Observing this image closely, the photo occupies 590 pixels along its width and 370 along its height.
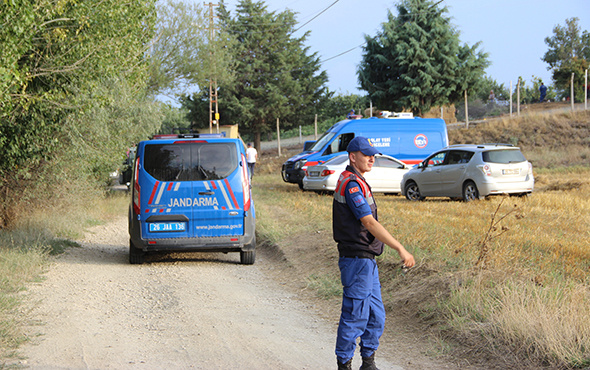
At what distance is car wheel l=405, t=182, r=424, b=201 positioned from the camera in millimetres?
19641

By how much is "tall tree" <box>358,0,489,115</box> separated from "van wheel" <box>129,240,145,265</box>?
32.5 meters

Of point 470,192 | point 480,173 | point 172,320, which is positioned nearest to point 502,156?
point 480,173

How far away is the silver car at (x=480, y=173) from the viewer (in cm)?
1641

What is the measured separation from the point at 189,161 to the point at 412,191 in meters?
11.5

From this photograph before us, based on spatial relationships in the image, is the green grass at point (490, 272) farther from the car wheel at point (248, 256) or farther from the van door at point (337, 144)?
the van door at point (337, 144)

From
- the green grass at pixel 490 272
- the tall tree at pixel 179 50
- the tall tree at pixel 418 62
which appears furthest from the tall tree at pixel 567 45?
the green grass at pixel 490 272

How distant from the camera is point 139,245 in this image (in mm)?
9633

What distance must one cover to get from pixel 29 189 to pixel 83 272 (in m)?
5.09

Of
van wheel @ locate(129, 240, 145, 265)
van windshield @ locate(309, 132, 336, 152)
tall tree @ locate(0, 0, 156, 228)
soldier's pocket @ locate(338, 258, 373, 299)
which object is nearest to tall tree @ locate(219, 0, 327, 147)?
van windshield @ locate(309, 132, 336, 152)

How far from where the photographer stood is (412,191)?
19.8 m

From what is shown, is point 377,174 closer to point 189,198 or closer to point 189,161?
point 189,161

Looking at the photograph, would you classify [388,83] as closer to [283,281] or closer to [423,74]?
[423,74]

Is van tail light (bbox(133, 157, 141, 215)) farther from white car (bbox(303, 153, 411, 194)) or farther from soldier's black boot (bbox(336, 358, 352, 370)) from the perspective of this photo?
white car (bbox(303, 153, 411, 194))

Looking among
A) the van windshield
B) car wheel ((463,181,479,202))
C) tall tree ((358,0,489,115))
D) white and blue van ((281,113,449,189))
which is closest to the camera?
car wheel ((463,181,479,202))
